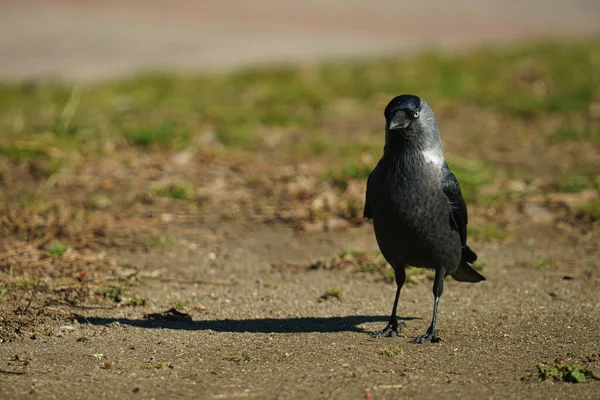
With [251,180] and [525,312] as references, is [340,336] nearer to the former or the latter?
[525,312]

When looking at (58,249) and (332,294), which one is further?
(58,249)

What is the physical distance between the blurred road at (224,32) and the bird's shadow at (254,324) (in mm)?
8094

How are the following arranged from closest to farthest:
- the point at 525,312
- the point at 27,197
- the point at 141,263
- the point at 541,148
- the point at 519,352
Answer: the point at 519,352, the point at 525,312, the point at 141,263, the point at 27,197, the point at 541,148

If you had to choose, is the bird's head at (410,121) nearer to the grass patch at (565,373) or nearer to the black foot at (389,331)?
the black foot at (389,331)

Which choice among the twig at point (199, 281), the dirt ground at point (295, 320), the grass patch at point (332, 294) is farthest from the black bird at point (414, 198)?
the twig at point (199, 281)

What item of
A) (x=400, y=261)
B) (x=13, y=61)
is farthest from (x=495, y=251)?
(x=13, y=61)

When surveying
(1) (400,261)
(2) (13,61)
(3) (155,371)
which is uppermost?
(2) (13,61)

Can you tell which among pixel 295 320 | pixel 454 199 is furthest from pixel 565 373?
pixel 295 320

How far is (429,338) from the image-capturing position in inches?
187

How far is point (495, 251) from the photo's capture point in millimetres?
6625

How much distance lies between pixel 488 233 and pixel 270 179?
2203 mm

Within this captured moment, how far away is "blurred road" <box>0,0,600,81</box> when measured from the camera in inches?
550

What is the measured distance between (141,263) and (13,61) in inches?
352

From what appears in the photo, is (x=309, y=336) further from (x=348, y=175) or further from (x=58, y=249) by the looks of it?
(x=348, y=175)
